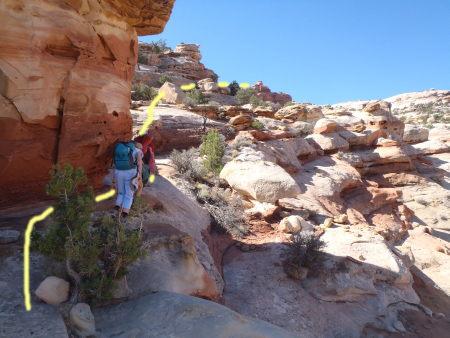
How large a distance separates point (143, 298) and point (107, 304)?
0.40m

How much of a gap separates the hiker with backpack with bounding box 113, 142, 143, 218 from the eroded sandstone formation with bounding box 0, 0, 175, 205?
0.51 meters

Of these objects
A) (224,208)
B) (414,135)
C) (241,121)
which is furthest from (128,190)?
(414,135)

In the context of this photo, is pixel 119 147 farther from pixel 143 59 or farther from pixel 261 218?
pixel 143 59

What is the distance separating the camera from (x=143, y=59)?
1436 inches

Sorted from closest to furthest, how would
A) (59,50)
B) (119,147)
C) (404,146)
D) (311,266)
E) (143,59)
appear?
(59,50) → (119,147) → (311,266) → (404,146) → (143,59)

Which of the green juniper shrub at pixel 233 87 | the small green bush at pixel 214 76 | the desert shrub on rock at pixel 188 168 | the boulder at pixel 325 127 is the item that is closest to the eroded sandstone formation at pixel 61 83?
the desert shrub on rock at pixel 188 168

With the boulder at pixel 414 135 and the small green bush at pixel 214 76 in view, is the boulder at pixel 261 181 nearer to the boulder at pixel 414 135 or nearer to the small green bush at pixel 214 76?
the boulder at pixel 414 135

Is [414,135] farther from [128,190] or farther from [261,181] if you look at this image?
[128,190]

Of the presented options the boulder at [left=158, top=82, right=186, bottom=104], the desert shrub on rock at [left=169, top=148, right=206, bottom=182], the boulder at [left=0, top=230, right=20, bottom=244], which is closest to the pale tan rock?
the desert shrub on rock at [left=169, top=148, right=206, bottom=182]

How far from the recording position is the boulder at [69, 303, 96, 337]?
2812 mm

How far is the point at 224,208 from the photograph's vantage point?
9148mm

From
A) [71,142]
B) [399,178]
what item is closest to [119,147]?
[71,142]

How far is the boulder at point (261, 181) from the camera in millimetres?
9172

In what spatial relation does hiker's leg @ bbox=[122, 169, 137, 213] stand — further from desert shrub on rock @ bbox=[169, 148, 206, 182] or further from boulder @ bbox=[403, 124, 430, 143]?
boulder @ bbox=[403, 124, 430, 143]
